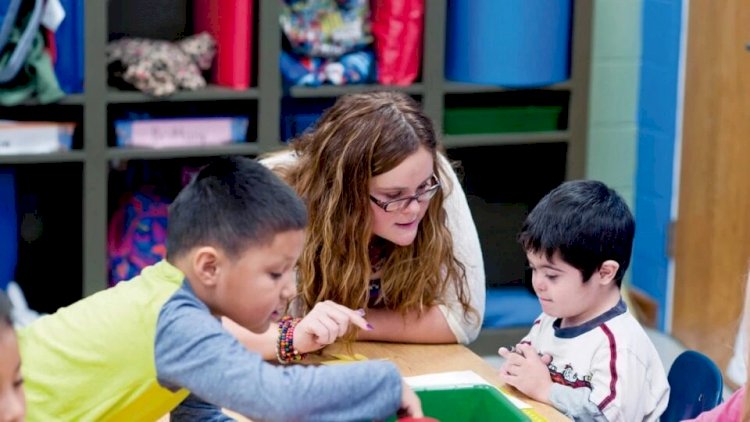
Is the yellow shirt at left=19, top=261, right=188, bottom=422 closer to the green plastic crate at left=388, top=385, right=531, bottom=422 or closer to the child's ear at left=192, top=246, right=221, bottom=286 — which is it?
the child's ear at left=192, top=246, right=221, bottom=286

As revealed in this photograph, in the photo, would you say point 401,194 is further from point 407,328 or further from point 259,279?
point 259,279

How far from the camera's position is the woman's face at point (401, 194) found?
2.15m

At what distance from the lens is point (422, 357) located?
7.04 ft

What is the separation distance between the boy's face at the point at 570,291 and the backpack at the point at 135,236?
1.77 m

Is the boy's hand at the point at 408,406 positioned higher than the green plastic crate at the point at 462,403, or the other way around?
the boy's hand at the point at 408,406

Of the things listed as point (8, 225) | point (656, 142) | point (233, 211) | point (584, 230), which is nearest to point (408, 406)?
point (233, 211)

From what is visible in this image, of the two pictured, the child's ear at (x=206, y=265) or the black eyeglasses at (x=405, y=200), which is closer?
the child's ear at (x=206, y=265)

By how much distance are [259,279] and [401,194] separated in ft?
2.14

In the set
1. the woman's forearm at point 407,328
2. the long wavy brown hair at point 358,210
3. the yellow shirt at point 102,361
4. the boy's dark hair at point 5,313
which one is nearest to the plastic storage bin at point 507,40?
the long wavy brown hair at point 358,210

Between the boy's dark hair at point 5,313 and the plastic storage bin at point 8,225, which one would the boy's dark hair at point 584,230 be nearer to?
the boy's dark hair at point 5,313

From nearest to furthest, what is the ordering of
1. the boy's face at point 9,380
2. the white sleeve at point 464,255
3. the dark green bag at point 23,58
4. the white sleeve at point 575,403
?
1. the boy's face at point 9,380
2. the white sleeve at point 575,403
3. the white sleeve at point 464,255
4. the dark green bag at point 23,58

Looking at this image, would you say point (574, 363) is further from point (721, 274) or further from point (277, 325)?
point (721, 274)

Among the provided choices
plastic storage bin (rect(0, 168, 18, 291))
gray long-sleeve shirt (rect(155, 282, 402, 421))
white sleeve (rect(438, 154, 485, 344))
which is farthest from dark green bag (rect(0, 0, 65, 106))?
gray long-sleeve shirt (rect(155, 282, 402, 421))

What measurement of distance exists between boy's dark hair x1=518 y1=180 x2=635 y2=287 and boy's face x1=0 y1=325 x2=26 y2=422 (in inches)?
38.4
